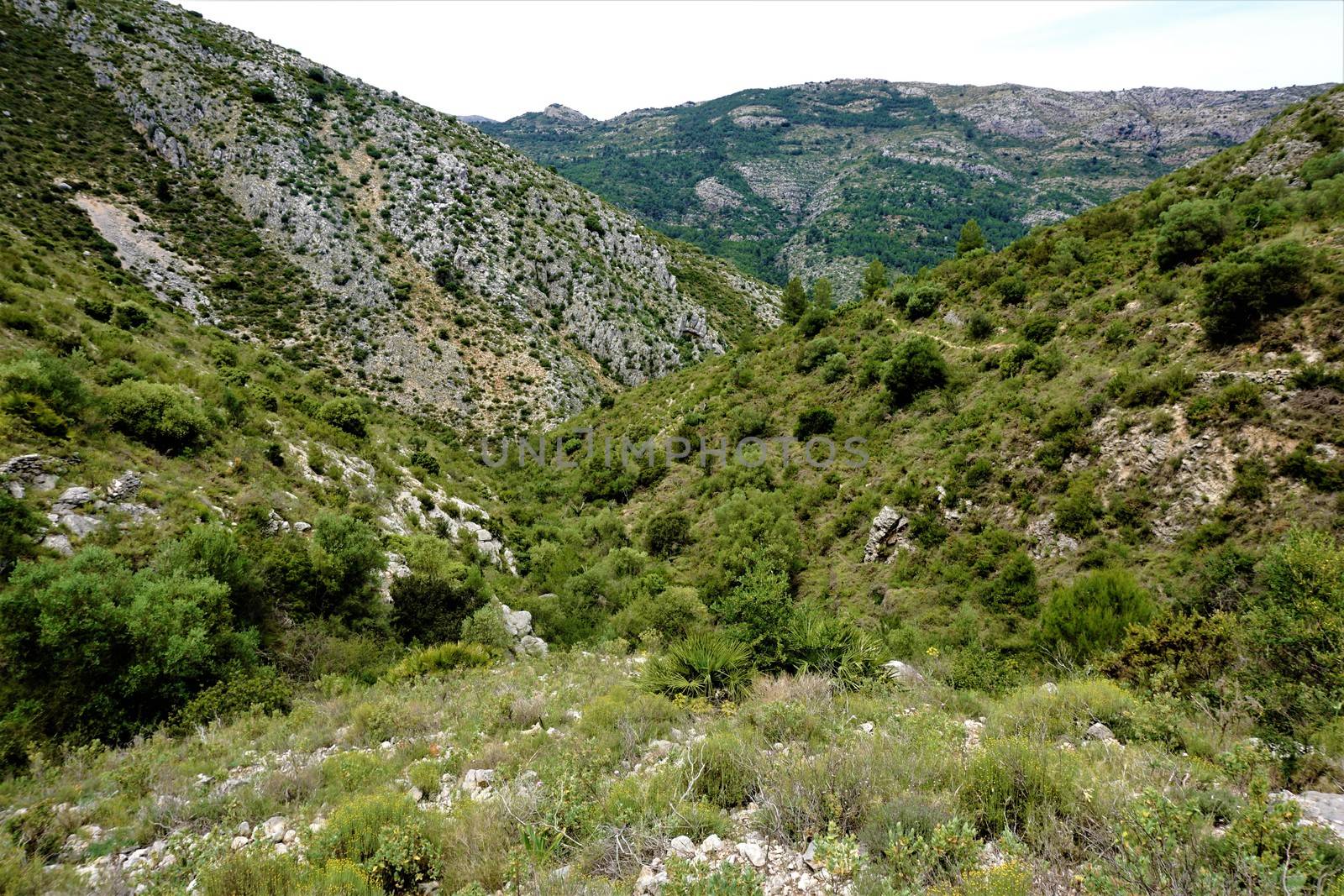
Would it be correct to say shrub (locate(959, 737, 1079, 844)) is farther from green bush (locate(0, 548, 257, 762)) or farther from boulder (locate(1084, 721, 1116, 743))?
green bush (locate(0, 548, 257, 762))

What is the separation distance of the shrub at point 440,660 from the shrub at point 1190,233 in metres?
24.0

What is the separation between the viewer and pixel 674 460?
27.4 metres

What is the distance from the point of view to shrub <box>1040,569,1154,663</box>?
8883 mm

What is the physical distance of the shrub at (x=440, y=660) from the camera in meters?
9.70

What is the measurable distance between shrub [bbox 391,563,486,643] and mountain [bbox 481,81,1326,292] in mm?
93492

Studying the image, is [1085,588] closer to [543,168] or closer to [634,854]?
[634,854]

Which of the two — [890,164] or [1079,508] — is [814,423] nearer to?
[1079,508]

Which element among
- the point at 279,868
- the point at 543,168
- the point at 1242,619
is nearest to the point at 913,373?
the point at 1242,619

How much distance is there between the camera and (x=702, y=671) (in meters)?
7.92

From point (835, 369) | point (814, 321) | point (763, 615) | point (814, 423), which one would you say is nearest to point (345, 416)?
point (763, 615)

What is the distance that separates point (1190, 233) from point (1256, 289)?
216 inches

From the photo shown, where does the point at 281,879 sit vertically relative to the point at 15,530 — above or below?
below

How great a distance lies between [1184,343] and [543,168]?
62321 millimetres

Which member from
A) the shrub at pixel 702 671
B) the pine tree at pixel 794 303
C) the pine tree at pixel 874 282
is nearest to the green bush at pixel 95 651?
the shrub at pixel 702 671
